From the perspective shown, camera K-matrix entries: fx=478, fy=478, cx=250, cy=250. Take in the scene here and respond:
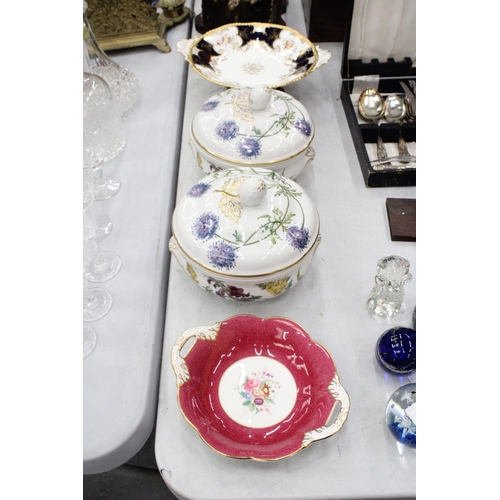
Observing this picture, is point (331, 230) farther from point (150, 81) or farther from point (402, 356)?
point (150, 81)

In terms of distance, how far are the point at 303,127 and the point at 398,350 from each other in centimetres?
42

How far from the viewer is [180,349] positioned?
65 cm

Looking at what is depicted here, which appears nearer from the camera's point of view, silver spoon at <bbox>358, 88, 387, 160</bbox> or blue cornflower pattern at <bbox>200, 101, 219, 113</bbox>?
blue cornflower pattern at <bbox>200, 101, 219, 113</bbox>

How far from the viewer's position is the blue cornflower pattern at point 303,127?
2.77ft

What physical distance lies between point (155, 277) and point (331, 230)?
33cm

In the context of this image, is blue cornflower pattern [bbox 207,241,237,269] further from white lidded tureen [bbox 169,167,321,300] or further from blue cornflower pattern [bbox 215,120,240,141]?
blue cornflower pattern [bbox 215,120,240,141]

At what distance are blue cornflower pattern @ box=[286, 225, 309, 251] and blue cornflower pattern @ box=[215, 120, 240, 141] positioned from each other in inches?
9.0

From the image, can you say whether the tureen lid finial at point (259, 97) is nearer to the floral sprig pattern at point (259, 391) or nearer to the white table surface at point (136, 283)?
the white table surface at point (136, 283)

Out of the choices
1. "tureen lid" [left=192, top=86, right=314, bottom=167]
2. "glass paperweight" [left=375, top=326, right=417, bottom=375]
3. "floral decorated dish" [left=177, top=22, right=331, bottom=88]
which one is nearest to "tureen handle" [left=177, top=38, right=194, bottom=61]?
"floral decorated dish" [left=177, top=22, right=331, bottom=88]

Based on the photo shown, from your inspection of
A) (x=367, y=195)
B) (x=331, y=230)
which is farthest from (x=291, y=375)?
(x=367, y=195)

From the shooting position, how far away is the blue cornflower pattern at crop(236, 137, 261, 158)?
0.81 metres

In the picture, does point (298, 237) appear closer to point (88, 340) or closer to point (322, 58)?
point (88, 340)

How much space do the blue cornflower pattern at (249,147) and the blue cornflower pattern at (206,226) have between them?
0.17 meters

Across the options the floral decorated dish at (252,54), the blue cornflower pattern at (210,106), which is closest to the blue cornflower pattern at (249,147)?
the blue cornflower pattern at (210,106)
